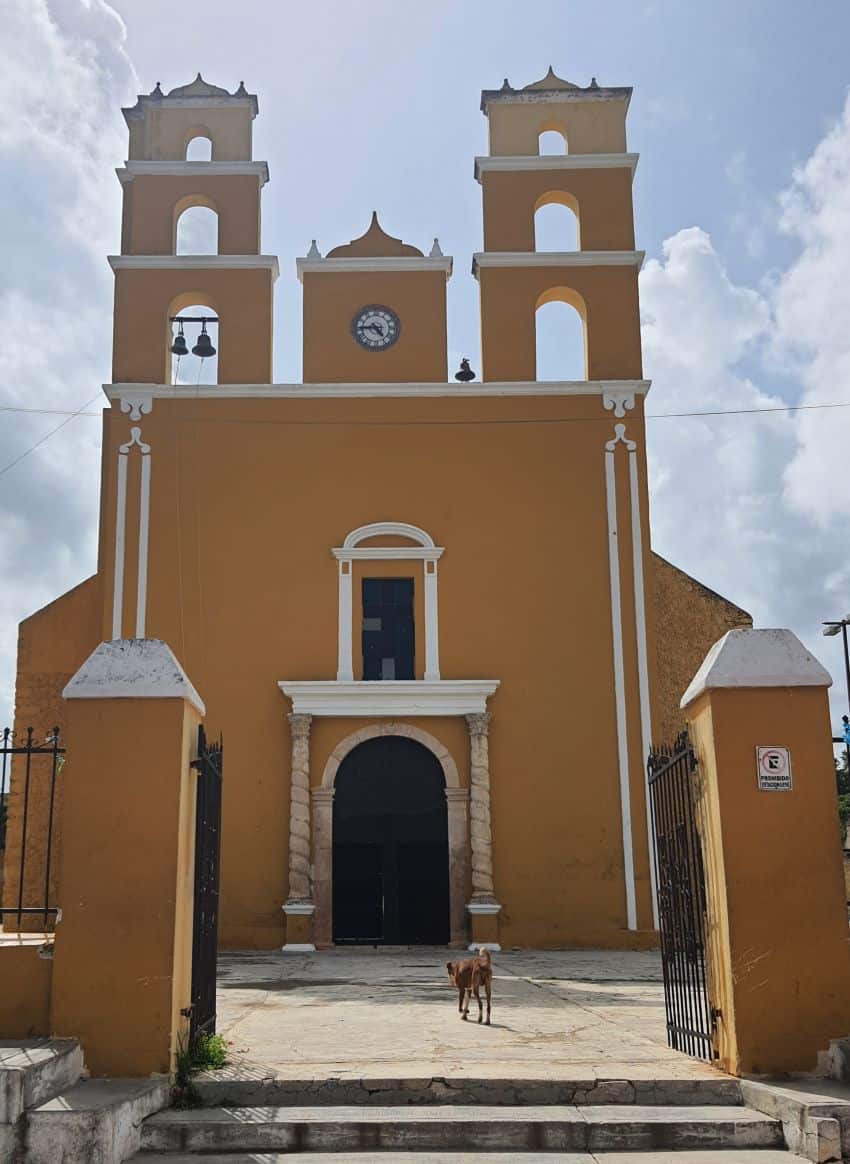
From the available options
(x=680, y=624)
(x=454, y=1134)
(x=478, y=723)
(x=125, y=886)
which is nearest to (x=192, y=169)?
(x=478, y=723)

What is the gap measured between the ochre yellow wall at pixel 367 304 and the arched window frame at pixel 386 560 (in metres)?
2.11

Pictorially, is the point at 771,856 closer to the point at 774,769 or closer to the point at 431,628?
the point at 774,769

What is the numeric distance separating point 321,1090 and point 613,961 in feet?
27.5

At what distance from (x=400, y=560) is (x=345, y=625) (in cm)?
108

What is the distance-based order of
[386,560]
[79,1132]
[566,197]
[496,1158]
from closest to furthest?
[79,1132] → [496,1158] → [386,560] → [566,197]

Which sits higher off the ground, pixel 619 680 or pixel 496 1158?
pixel 619 680

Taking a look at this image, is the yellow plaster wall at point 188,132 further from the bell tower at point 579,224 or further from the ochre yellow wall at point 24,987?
the ochre yellow wall at point 24,987

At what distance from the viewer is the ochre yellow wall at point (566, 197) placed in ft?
58.7

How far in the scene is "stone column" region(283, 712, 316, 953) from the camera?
15.3m

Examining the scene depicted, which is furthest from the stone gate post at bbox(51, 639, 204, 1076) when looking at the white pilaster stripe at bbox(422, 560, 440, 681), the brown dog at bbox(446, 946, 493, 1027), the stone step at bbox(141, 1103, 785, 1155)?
the white pilaster stripe at bbox(422, 560, 440, 681)

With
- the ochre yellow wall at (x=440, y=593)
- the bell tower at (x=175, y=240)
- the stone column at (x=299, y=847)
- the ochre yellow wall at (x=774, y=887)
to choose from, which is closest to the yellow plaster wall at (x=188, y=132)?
the bell tower at (x=175, y=240)

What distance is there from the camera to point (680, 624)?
60.2 feet

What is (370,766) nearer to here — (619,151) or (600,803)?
(600,803)

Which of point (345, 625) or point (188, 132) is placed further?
point (188, 132)
